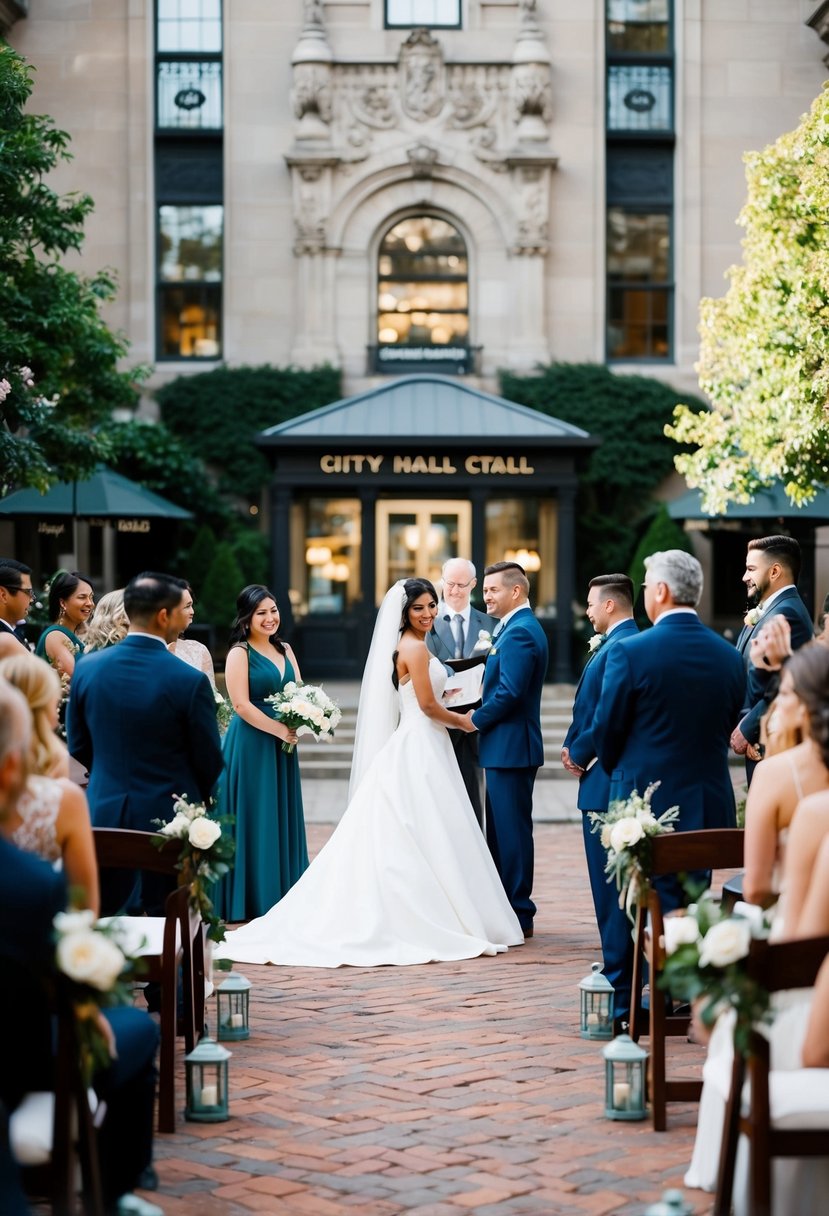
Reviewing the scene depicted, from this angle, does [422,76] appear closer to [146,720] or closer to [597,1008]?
[146,720]

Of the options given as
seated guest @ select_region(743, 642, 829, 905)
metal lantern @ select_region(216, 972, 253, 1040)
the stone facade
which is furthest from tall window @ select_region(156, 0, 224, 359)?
seated guest @ select_region(743, 642, 829, 905)

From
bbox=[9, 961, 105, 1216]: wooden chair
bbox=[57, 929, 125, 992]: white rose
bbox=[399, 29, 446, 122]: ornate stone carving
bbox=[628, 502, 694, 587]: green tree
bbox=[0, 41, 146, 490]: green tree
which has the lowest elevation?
bbox=[9, 961, 105, 1216]: wooden chair

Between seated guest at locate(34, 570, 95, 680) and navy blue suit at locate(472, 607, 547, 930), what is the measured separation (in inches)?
109

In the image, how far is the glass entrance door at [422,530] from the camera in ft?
86.2

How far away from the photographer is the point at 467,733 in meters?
10.6

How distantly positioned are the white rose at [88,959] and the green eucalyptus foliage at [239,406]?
77.0 feet

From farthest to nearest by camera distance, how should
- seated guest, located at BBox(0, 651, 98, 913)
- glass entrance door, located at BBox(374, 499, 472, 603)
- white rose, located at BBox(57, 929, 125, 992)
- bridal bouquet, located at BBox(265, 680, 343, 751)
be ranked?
glass entrance door, located at BBox(374, 499, 472, 603), bridal bouquet, located at BBox(265, 680, 343, 751), seated guest, located at BBox(0, 651, 98, 913), white rose, located at BBox(57, 929, 125, 992)

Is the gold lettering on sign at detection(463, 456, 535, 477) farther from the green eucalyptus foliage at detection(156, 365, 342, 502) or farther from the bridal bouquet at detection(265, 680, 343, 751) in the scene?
the bridal bouquet at detection(265, 680, 343, 751)

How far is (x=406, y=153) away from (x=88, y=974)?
24.8m

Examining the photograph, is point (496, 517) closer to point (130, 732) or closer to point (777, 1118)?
point (130, 732)

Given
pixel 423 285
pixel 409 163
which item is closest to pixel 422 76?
pixel 409 163

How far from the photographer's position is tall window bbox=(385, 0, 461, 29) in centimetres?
2759

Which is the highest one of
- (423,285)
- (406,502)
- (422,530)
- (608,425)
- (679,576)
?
(423,285)

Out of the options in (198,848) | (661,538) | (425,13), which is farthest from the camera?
(425,13)
